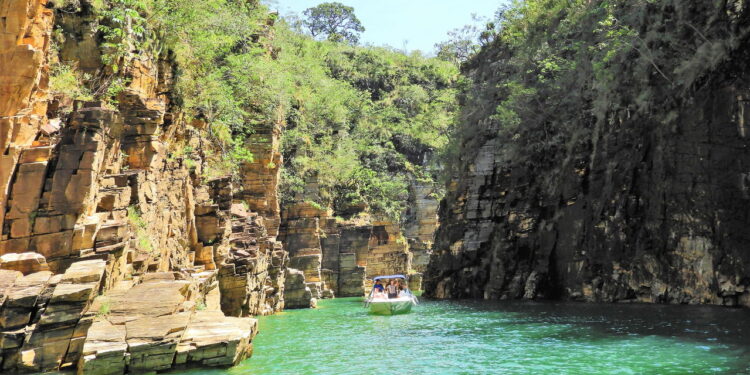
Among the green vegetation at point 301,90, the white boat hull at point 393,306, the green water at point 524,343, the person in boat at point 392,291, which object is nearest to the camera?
the green water at point 524,343

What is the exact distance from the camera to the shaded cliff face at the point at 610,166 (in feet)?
75.3

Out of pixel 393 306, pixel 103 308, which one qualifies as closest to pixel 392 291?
pixel 393 306

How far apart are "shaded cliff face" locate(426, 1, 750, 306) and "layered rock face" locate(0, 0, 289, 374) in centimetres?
1668

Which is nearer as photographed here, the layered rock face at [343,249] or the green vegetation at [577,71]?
the green vegetation at [577,71]

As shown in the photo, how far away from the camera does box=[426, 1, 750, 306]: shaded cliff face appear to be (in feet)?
75.3

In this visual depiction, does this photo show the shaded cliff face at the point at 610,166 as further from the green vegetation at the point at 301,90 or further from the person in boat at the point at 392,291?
the green vegetation at the point at 301,90

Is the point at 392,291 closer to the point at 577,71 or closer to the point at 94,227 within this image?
the point at 577,71

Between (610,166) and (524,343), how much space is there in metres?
13.6

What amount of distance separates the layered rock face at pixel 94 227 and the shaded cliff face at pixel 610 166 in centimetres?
1668

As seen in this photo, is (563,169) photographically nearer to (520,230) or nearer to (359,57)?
(520,230)

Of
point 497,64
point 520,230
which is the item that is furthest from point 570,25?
point 520,230

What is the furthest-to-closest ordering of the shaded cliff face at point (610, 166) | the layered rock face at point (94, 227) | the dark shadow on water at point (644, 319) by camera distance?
1. the shaded cliff face at point (610, 166)
2. the dark shadow on water at point (644, 319)
3. the layered rock face at point (94, 227)

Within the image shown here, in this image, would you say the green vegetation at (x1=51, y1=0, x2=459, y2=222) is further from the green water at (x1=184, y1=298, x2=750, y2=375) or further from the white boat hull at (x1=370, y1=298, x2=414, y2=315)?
the white boat hull at (x1=370, y1=298, x2=414, y2=315)

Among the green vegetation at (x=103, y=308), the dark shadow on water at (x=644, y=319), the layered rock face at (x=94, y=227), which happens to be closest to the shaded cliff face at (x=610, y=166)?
the dark shadow on water at (x=644, y=319)
